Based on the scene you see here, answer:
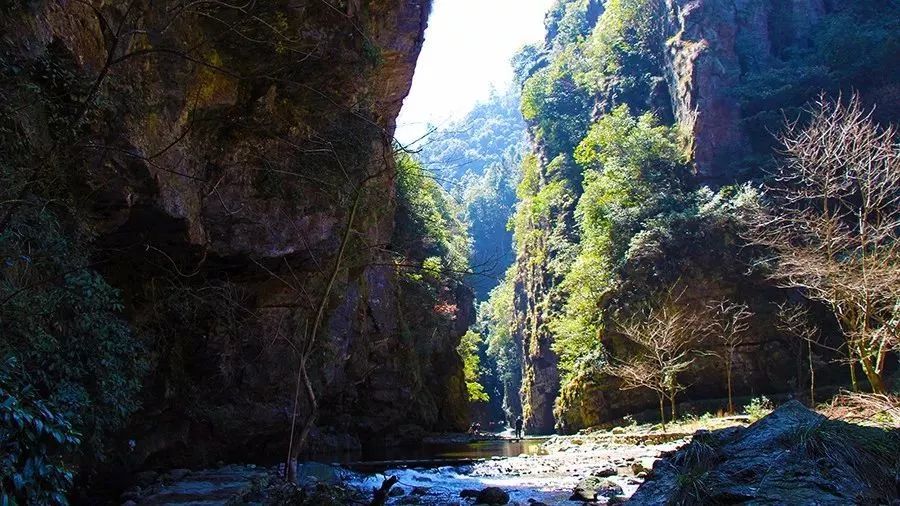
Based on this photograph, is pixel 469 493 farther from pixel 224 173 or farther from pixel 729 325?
pixel 729 325

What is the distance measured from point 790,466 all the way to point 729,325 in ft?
66.8

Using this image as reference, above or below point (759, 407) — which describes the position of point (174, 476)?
below

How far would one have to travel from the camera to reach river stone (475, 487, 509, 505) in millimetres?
8352

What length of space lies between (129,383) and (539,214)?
1228 inches

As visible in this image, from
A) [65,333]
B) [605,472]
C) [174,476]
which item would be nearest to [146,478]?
[174,476]

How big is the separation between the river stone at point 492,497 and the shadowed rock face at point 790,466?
3.89 m

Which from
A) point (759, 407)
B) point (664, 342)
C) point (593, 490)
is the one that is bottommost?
point (593, 490)

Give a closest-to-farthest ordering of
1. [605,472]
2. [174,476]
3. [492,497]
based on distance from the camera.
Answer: [492,497] → [174,476] → [605,472]

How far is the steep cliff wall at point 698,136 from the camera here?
23922 millimetres

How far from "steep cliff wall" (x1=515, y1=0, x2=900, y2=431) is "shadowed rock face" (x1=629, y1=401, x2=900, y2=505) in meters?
19.9

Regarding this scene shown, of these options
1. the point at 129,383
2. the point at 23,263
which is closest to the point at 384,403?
the point at 129,383

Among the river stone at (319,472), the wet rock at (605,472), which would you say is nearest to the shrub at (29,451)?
the river stone at (319,472)

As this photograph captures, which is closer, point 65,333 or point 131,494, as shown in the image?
point 65,333

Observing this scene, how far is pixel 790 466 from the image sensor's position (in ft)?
13.1
